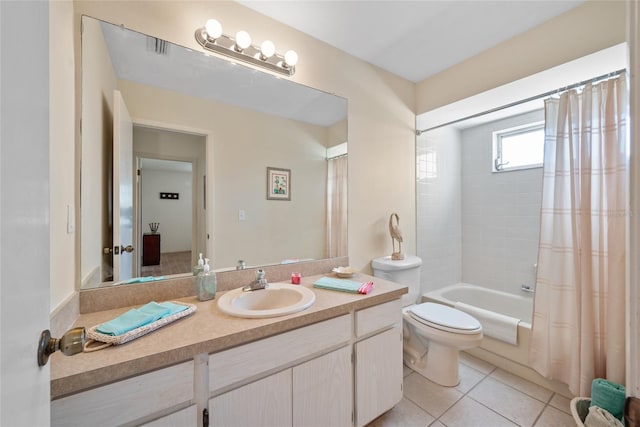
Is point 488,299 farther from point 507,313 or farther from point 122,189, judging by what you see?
point 122,189

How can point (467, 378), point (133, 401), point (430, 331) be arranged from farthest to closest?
1. point (467, 378)
2. point (430, 331)
3. point (133, 401)

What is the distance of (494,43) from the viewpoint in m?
1.87

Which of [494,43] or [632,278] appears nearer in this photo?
[632,278]

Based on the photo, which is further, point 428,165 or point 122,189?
point 428,165

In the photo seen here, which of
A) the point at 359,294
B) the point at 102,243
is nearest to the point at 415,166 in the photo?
the point at 359,294

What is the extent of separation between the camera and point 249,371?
0.96 meters

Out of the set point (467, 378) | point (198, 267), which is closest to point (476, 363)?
point (467, 378)


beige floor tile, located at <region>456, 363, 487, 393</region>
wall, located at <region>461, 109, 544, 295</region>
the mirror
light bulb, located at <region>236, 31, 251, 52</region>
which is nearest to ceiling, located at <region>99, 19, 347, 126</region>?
the mirror

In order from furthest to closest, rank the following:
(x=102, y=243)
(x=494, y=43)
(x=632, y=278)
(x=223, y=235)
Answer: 1. (x=494, y=43)
2. (x=223, y=235)
3. (x=102, y=243)
4. (x=632, y=278)

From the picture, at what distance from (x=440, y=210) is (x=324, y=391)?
2225 millimetres

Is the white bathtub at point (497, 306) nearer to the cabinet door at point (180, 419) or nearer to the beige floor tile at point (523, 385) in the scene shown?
the beige floor tile at point (523, 385)

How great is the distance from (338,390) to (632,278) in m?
1.23

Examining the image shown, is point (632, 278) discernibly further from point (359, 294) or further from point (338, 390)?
point (338, 390)

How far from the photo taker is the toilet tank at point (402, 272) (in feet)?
6.48
